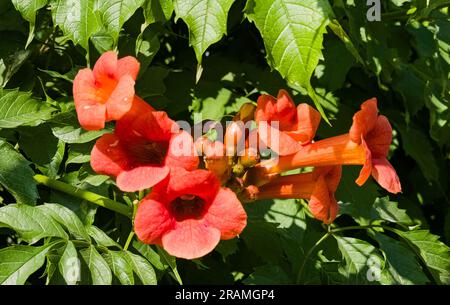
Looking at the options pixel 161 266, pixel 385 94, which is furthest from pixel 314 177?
pixel 385 94

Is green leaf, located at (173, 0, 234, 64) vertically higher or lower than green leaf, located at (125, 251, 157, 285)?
higher

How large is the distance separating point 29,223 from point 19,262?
0.58ft

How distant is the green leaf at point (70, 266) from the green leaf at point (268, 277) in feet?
3.19

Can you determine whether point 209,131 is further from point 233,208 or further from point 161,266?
point 161,266

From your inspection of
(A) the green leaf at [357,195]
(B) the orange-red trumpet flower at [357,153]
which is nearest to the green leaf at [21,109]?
(B) the orange-red trumpet flower at [357,153]

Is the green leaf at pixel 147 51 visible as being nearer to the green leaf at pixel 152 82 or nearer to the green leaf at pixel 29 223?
the green leaf at pixel 152 82

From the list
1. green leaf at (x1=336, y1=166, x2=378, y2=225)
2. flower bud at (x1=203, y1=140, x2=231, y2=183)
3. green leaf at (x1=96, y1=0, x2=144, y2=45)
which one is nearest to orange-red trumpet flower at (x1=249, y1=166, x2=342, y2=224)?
→ flower bud at (x1=203, y1=140, x2=231, y2=183)

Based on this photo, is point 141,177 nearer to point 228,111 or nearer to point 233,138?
point 233,138

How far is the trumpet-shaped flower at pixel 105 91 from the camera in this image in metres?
2.14

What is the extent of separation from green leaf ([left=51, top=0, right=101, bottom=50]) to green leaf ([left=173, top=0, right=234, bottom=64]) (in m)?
0.36

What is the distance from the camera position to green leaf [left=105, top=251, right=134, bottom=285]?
2309mm

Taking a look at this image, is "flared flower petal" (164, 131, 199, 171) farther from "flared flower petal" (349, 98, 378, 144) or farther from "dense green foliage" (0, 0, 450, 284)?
"flared flower petal" (349, 98, 378, 144)

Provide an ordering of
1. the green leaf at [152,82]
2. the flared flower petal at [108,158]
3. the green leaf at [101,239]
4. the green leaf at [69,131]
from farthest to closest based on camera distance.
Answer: the green leaf at [152,82]
the green leaf at [69,131]
the green leaf at [101,239]
the flared flower petal at [108,158]

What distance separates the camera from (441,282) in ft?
9.68
